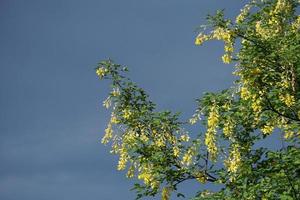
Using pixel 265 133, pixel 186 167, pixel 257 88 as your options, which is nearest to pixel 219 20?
pixel 257 88

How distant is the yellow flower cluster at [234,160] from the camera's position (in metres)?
13.9

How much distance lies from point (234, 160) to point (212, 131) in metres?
0.88

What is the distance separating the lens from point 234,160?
14.0 meters

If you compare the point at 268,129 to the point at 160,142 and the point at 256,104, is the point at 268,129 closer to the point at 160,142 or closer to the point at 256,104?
the point at 256,104

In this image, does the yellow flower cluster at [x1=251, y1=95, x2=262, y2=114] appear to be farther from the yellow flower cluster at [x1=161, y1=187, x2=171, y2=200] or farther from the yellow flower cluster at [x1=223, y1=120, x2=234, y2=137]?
the yellow flower cluster at [x1=161, y1=187, x2=171, y2=200]

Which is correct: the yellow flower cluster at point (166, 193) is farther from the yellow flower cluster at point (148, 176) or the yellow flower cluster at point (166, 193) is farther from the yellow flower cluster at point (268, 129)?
the yellow flower cluster at point (268, 129)

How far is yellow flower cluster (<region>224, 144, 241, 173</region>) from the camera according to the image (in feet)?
45.6

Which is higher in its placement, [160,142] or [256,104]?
[160,142]

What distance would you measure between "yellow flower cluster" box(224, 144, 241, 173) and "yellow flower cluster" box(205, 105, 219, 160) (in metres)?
0.38

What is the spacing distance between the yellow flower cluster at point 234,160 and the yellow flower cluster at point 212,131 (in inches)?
14.9

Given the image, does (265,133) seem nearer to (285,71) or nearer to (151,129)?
(285,71)

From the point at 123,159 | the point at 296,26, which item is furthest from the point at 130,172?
the point at 296,26

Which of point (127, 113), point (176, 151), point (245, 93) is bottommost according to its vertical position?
point (176, 151)

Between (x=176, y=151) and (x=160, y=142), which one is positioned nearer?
(x=176, y=151)
